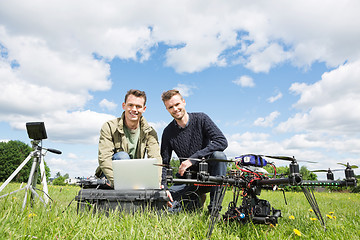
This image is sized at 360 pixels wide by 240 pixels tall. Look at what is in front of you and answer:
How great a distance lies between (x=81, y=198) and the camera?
371 centimetres

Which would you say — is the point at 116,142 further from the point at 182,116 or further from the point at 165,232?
the point at 165,232

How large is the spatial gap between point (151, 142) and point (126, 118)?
553mm

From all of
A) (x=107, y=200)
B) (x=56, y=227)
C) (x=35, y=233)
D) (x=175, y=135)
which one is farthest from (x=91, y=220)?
(x=175, y=135)

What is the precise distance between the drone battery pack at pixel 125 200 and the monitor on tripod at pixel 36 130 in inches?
63.0

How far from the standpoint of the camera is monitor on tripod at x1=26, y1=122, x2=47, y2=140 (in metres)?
4.60

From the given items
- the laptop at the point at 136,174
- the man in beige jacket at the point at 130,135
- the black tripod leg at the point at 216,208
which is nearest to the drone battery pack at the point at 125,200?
the laptop at the point at 136,174

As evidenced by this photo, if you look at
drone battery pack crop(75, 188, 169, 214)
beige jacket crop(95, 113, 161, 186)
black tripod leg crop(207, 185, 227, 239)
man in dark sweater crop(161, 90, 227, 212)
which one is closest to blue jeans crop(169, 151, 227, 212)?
man in dark sweater crop(161, 90, 227, 212)

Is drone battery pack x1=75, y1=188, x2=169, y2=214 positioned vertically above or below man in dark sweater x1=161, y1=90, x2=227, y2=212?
below

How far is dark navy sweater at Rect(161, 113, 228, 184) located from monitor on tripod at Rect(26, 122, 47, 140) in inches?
80.7

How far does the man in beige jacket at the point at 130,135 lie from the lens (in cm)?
428

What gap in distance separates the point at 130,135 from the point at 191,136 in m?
0.99

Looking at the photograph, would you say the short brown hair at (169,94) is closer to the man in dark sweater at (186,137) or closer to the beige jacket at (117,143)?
the man in dark sweater at (186,137)

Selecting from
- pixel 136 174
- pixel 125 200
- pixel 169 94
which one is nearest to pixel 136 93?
pixel 169 94

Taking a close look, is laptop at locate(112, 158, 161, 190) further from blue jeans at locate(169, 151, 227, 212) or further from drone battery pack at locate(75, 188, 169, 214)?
blue jeans at locate(169, 151, 227, 212)
